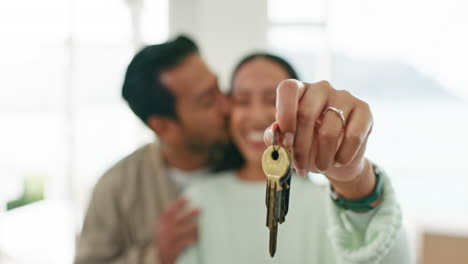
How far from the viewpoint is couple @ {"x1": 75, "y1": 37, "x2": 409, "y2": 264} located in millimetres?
197

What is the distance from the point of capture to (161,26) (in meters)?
0.76

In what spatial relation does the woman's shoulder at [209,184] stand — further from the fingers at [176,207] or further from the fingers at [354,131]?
the fingers at [354,131]

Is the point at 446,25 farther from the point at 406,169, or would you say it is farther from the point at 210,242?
the point at 210,242

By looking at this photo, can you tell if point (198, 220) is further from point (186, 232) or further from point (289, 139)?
point (289, 139)

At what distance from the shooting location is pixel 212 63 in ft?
3.02

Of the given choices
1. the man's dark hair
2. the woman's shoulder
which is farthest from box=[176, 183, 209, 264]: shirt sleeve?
the man's dark hair

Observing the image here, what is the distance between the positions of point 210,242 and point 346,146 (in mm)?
277

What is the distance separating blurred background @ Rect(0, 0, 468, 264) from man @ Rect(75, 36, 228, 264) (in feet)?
0.21

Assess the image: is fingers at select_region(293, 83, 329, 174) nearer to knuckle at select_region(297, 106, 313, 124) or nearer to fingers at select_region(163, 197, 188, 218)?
knuckle at select_region(297, 106, 313, 124)

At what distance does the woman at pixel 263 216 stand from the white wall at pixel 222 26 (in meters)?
0.29

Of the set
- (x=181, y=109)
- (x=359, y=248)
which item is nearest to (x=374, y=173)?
(x=359, y=248)

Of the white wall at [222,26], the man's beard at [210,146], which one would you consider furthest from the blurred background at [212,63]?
the man's beard at [210,146]

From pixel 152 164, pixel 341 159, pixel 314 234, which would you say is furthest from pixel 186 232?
pixel 341 159

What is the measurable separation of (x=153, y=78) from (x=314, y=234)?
359 mm
